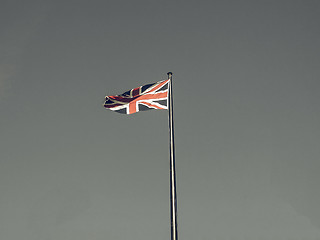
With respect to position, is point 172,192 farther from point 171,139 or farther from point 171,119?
point 171,119

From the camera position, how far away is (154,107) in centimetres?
1772

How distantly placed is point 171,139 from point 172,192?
2.51m

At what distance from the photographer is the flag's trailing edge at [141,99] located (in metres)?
17.8

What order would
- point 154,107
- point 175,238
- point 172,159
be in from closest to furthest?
point 175,238 → point 172,159 → point 154,107

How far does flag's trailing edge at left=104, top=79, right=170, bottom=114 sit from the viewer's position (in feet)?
58.4

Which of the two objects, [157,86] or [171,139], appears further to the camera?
[157,86]

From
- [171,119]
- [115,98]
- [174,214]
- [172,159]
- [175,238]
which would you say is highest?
[115,98]

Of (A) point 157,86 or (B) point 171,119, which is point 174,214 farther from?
(A) point 157,86

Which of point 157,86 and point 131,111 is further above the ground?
point 157,86

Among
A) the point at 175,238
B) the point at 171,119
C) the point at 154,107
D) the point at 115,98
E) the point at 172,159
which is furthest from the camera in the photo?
the point at 115,98

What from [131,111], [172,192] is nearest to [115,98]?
[131,111]

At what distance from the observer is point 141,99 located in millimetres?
18297

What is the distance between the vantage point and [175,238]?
1368 cm

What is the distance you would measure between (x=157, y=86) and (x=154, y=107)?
121 cm
